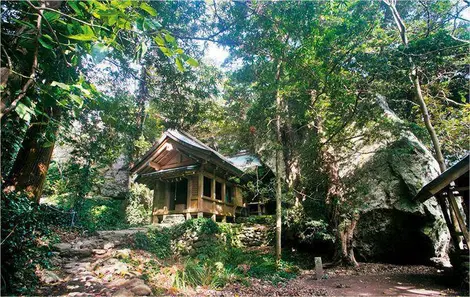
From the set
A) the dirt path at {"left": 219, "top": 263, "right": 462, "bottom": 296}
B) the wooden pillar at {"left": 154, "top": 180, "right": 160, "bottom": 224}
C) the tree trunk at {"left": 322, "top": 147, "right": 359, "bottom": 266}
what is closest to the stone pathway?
the dirt path at {"left": 219, "top": 263, "right": 462, "bottom": 296}

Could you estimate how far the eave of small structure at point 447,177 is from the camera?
591 cm

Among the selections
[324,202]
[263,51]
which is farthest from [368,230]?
[263,51]

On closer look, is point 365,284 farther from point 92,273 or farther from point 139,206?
point 139,206

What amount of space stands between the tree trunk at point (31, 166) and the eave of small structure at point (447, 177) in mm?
9039

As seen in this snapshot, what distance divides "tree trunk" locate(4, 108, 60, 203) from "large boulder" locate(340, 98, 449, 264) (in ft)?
31.5

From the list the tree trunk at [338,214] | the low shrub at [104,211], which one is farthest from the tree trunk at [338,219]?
the low shrub at [104,211]

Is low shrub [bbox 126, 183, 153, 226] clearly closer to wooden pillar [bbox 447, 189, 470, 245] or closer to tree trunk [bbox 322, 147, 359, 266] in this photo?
tree trunk [bbox 322, 147, 359, 266]

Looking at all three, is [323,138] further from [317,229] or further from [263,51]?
[263,51]

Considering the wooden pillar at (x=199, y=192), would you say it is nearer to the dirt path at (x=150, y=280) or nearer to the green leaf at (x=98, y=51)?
the dirt path at (x=150, y=280)

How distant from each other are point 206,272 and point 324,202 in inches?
236

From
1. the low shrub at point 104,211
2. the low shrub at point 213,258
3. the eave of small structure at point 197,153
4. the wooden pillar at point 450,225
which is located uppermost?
the eave of small structure at point 197,153

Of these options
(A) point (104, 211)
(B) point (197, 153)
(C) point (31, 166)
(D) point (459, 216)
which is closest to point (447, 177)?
(D) point (459, 216)

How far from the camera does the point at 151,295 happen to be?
5.13 m

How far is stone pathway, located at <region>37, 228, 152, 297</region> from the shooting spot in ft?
15.5
